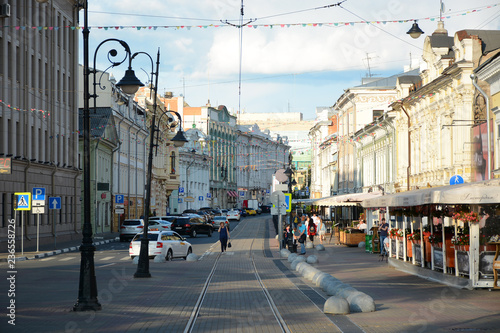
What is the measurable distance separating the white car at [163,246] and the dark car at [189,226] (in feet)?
78.7

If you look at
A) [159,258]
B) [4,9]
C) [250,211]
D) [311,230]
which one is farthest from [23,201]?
[250,211]

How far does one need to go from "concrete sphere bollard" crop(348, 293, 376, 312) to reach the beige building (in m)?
22.6

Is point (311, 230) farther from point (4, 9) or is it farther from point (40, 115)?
point (4, 9)

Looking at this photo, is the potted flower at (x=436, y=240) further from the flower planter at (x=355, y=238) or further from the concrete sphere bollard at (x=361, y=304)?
the flower planter at (x=355, y=238)

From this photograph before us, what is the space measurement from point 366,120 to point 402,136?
19.8 meters

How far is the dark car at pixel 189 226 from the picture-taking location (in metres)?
58.7

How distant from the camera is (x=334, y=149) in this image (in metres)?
82.8

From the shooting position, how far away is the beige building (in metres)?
38.3

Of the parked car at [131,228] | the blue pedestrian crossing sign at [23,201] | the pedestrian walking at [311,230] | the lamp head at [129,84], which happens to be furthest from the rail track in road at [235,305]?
the parked car at [131,228]

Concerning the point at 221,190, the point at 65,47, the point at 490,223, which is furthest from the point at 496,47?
the point at 221,190

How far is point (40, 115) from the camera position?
43781 millimetres

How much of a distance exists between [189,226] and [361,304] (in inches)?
1795

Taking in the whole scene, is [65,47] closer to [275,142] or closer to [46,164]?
[46,164]

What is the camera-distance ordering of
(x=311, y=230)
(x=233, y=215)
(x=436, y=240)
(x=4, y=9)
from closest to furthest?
(x=436, y=240) < (x=4, y=9) < (x=311, y=230) < (x=233, y=215)
